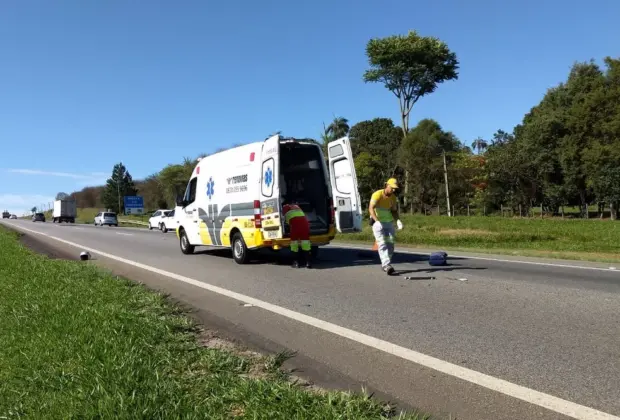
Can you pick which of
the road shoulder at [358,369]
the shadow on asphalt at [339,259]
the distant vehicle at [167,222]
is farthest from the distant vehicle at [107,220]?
the road shoulder at [358,369]

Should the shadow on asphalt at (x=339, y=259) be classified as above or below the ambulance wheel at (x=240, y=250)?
below

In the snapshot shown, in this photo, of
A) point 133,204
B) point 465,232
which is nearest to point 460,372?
point 465,232

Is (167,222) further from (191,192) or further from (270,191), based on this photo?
(270,191)

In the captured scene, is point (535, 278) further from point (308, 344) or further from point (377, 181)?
point (377, 181)

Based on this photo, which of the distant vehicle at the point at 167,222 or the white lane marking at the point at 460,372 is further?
the distant vehicle at the point at 167,222

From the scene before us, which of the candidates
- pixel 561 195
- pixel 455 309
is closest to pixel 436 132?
pixel 561 195

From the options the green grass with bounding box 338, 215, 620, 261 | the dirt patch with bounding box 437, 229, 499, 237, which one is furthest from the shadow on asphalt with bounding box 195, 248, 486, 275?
the dirt patch with bounding box 437, 229, 499, 237

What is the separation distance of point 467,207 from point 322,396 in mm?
42425

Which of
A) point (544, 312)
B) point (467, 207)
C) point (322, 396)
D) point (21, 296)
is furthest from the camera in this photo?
point (467, 207)

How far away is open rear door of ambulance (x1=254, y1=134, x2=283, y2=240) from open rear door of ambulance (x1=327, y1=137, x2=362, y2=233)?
65.4 inches

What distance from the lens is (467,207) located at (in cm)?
4394

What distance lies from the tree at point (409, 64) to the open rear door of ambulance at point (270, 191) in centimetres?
3784

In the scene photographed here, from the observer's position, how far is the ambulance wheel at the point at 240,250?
12.1 metres

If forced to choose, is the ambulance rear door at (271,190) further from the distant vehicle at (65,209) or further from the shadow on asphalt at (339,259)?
the distant vehicle at (65,209)
